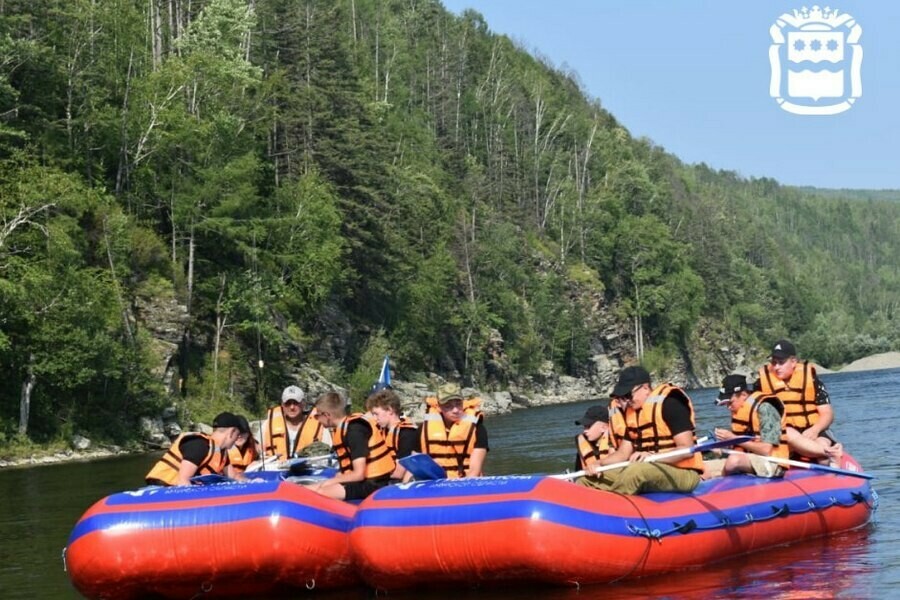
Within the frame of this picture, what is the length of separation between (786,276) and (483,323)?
7192 cm

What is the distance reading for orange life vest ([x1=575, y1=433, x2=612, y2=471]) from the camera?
12.7 metres

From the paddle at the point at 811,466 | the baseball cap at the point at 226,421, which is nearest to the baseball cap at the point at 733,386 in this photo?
the paddle at the point at 811,466

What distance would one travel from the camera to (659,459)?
11.2 m

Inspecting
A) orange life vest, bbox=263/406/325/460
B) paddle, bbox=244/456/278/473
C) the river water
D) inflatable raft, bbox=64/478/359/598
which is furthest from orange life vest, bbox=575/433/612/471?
paddle, bbox=244/456/278/473

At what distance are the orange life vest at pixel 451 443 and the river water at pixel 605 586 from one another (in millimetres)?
1396

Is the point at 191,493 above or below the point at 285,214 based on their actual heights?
below

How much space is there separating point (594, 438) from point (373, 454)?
234 centimetres

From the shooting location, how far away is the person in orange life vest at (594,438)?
12.7 meters

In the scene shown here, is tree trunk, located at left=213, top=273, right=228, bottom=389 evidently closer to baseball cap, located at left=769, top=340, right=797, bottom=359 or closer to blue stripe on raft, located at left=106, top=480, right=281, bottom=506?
baseball cap, located at left=769, top=340, right=797, bottom=359

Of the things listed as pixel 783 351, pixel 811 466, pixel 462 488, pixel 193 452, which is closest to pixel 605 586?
pixel 462 488

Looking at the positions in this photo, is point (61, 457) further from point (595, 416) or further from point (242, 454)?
point (595, 416)

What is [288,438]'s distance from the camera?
14344 millimetres

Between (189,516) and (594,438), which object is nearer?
(189,516)

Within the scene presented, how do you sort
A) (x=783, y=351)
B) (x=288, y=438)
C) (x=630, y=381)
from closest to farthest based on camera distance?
(x=630, y=381) < (x=783, y=351) < (x=288, y=438)
